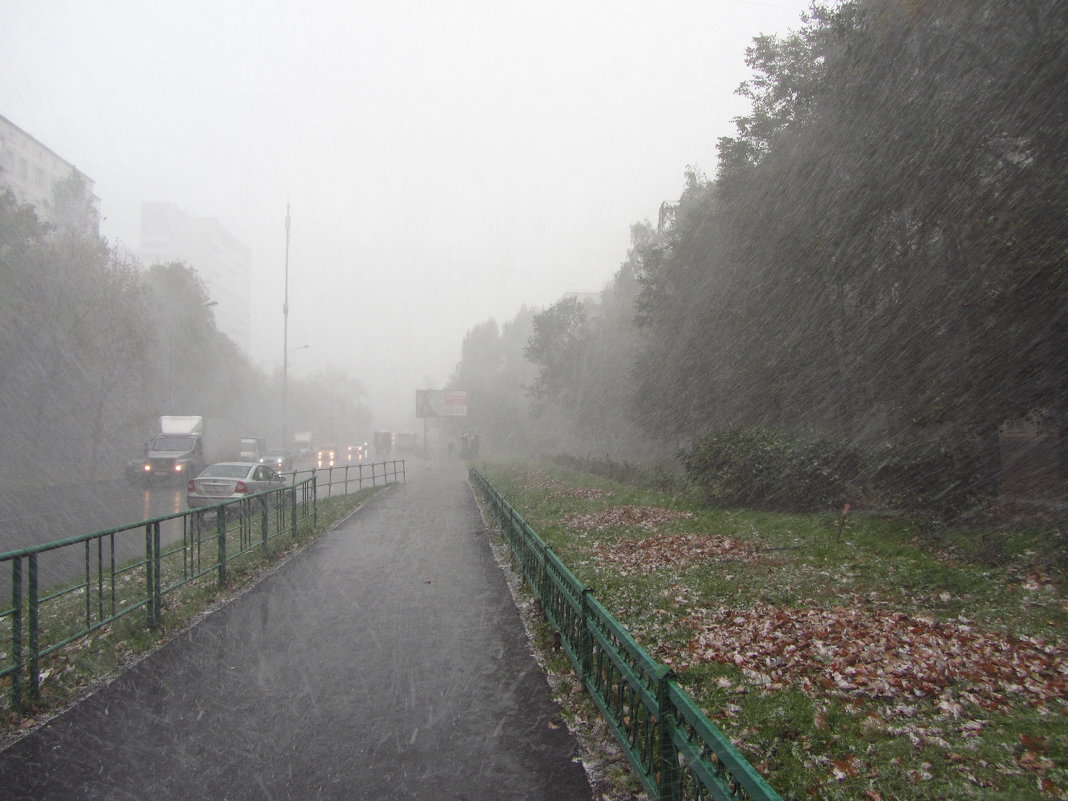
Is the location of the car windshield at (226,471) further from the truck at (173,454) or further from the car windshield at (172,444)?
the car windshield at (172,444)

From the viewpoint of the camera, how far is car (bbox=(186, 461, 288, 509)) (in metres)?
17.7

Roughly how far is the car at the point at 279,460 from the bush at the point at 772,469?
26389 mm

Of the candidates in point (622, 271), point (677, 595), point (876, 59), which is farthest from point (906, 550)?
point (622, 271)

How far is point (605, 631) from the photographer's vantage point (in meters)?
4.67

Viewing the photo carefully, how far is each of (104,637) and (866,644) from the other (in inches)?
270

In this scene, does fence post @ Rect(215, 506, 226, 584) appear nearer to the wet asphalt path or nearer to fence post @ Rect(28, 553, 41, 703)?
the wet asphalt path

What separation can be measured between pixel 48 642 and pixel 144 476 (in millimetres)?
21634

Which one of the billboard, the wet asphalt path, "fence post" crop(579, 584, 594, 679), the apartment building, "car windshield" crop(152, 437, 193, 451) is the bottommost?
the wet asphalt path

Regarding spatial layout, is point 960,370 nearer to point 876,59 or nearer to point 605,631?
point 876,59

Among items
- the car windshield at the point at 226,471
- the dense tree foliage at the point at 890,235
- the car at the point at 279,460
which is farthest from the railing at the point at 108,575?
the car at the point at 279,460

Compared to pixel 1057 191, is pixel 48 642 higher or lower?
lower

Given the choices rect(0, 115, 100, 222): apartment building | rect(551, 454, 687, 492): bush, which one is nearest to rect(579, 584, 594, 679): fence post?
rect(551, 454, 687, 492): bush

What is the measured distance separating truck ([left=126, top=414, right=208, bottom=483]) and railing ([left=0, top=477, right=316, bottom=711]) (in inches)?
531

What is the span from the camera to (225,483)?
1797 centimetres
